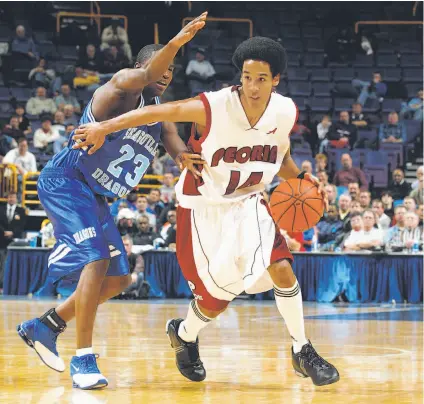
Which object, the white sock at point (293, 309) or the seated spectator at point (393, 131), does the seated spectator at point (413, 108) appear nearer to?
the seated spectator at point (393, 131)

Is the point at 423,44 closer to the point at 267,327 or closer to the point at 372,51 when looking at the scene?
the point at 372,51

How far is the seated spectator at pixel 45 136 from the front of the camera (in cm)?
1611

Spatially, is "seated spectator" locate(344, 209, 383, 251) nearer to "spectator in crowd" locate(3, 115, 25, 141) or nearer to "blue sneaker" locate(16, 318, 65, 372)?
"spectator in crowd" locate(3, 115, 25, 141)

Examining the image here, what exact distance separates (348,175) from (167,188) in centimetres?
278

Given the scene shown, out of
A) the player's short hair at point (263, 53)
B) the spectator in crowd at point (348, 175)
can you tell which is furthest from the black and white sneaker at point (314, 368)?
the spectator in crowd at point (348, 175)

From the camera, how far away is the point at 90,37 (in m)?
19.7

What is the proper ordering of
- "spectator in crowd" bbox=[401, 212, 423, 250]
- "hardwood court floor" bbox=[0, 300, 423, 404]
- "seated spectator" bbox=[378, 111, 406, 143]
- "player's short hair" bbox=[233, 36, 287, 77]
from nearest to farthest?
"hardwood court floor" bbox=[0, 300, 423, 404]
"player's short hair" bbox=[233, 36, 287, 77]
"spectator in crowd" bbox=[401, 212, 423, 250]
"seated spectator" bbox=[378, 111, 406, 143]

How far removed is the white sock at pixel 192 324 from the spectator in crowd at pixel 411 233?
7542 millimetres

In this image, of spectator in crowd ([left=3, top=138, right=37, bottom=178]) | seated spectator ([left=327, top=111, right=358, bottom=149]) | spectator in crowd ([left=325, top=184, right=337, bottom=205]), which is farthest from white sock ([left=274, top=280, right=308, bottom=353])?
seated spectator ([left=327, top=111, right=358, bottom=149])

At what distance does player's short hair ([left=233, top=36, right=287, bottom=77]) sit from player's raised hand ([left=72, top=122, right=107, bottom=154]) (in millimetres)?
780

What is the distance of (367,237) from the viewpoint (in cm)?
1274

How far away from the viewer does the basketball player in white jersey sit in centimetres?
488

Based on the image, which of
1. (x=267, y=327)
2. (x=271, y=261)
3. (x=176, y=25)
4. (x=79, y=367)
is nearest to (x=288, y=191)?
(x=271, y=261)

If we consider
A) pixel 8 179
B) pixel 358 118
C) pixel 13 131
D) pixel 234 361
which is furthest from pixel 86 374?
pixel 358 118
